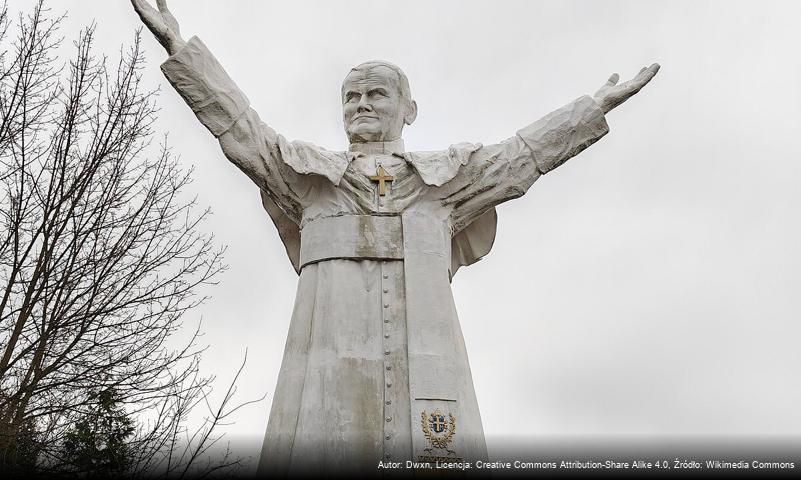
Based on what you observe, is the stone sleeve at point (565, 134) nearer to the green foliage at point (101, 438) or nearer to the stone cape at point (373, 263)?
the stone cape at point (373, 263)

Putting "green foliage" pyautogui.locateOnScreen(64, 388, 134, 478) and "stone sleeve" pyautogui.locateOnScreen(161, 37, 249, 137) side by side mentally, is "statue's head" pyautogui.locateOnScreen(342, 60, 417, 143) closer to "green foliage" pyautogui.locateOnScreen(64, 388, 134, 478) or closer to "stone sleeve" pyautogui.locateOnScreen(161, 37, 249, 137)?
"stone sleeve" pyautogui.locateOnScreen(161, 37, 249, 137)

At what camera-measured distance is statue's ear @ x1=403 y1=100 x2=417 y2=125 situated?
851cm

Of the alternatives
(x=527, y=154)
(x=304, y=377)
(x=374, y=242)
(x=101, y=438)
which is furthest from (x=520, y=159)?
(x=101, y=438)

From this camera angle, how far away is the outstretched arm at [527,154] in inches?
316

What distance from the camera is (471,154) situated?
8.08 metres

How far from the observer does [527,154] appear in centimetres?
809

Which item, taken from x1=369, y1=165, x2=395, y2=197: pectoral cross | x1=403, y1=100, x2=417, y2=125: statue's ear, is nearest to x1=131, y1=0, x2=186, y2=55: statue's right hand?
x1=369, y1=165, x2=395, y2=197: pectoral cross

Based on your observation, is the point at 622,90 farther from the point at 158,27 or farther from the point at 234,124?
the point at 158,27

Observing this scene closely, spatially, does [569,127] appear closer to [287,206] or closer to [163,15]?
[287,206]

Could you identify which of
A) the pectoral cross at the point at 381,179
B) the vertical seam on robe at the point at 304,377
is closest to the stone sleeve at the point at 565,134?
the pectoral cross at the point at 381,179

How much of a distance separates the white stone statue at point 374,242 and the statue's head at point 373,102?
1cm

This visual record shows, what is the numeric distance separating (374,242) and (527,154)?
4.68 feet

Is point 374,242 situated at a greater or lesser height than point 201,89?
lesser

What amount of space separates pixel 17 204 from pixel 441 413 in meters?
5.02
